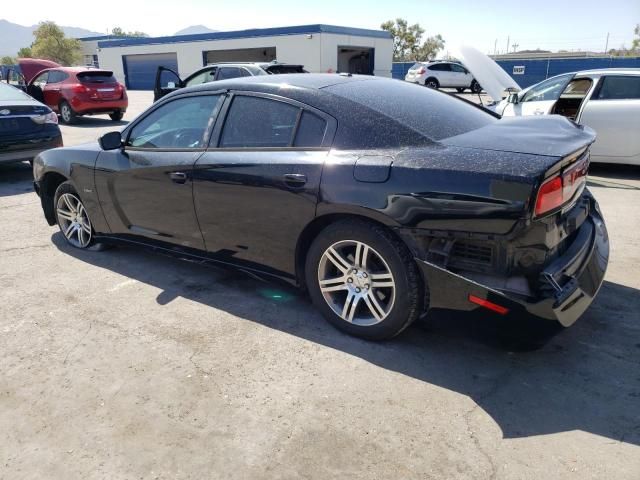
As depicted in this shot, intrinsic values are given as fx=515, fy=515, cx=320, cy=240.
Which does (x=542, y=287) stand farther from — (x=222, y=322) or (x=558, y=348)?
(x=222, y=322)

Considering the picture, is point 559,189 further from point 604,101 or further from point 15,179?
point 15,179

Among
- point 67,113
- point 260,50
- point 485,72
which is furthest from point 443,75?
point 485,72

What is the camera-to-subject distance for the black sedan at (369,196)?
2.54 metres

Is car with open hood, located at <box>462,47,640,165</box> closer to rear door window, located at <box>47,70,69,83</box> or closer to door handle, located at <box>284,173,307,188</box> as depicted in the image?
door handle, located at <box>284,173,307,188</box>

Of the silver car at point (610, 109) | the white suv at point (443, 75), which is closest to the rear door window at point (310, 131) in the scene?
the silver car at point (610, 109)

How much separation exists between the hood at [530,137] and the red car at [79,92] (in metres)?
13.8

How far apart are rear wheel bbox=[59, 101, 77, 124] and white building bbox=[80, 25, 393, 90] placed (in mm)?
19044

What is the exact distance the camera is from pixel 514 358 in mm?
2959

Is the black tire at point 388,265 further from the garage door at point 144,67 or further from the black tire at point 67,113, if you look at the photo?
→ the garage door at point 144,67

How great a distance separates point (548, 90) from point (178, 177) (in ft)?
21.7

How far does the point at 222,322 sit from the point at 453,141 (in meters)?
1.88

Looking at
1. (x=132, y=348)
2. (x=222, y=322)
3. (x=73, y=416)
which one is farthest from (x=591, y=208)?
(x=73, y=416)

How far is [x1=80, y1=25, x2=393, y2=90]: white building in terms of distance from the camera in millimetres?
33000

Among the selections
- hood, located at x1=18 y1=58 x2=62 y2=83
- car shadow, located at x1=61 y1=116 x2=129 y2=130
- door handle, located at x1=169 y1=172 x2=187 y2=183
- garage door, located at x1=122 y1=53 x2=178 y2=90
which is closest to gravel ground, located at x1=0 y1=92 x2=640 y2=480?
door handle, located at x1=169 y1=172 x2=187 y2=183
